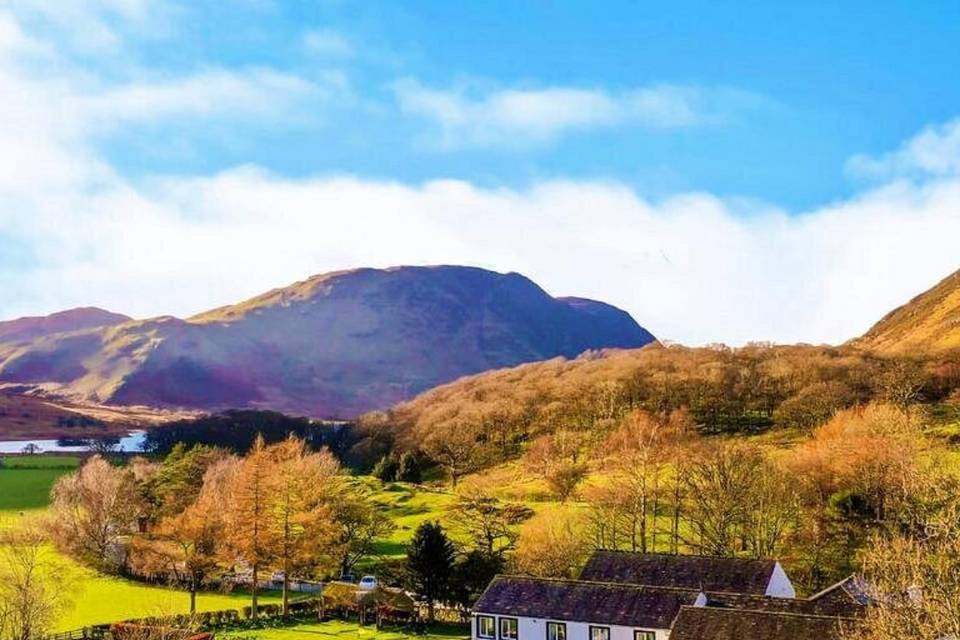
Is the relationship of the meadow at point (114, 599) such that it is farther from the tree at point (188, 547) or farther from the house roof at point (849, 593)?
the house roof at point (849, 593)

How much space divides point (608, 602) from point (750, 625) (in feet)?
31.3

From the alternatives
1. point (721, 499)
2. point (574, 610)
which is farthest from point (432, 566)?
point (721, 499)

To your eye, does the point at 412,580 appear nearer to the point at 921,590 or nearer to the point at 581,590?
the point at 581,590

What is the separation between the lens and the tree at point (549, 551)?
2468 inches

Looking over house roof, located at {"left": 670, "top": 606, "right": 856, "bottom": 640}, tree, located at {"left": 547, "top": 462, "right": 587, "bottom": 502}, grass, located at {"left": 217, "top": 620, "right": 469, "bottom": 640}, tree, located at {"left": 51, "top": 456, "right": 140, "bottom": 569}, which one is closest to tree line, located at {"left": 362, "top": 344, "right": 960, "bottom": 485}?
tree, located at {"left": 547, "top": 462, "right": 587, "bottom": 502}

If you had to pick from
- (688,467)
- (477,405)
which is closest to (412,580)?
(688,467)

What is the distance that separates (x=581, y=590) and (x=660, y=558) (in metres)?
8.13

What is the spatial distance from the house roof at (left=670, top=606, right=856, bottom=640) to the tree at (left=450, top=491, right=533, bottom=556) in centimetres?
2666

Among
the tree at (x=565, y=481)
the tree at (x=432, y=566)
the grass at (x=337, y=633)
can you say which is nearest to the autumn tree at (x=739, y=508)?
the tree at (x=432, y=566)

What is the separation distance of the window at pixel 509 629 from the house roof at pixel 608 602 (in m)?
0.48

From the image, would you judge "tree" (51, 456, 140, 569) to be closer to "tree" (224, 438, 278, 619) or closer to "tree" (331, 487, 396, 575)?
"tree" (331, 487, 396, 575)

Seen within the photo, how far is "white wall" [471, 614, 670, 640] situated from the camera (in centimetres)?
4628

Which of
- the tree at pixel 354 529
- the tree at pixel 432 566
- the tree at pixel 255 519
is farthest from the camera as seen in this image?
the tree at pixel 354 529

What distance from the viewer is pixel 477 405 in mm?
171000
